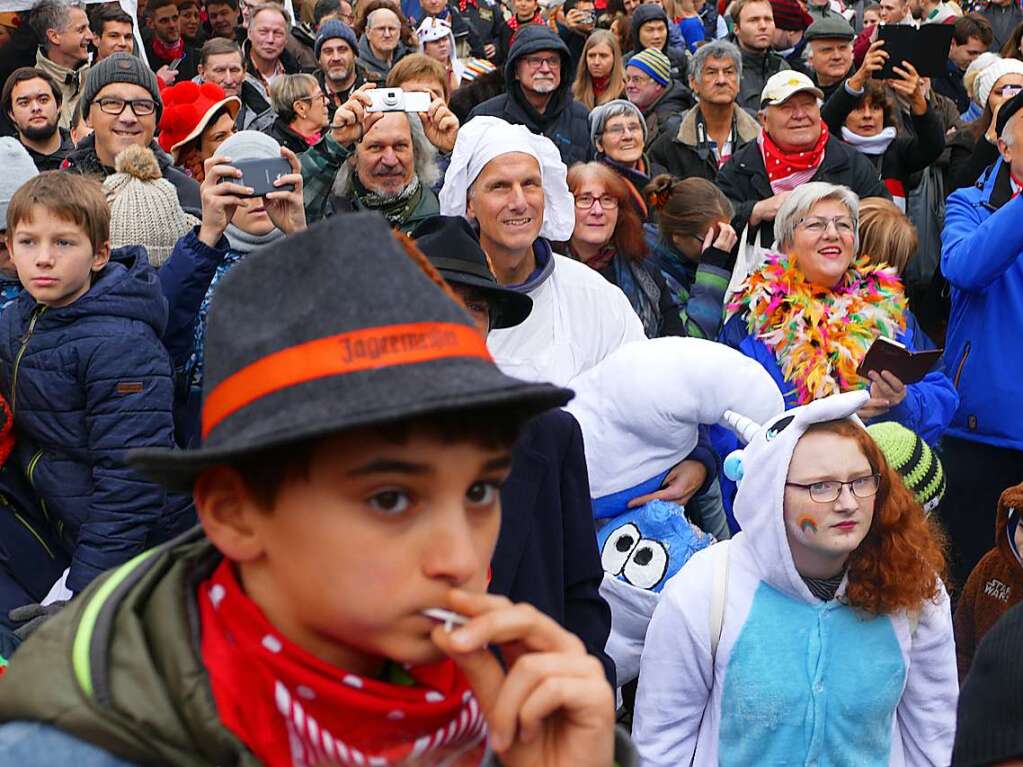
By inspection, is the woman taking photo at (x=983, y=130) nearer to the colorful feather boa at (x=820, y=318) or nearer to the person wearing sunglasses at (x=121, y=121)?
the colorful feather boa at (x=820, y=318)

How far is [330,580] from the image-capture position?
1351mm

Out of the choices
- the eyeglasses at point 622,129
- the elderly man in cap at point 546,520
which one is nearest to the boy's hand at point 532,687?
the elderly man in cap at point 546,520

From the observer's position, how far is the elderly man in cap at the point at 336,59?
7.95m

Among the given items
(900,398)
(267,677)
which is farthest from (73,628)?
(900,398)

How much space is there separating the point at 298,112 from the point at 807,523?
4.18 meters

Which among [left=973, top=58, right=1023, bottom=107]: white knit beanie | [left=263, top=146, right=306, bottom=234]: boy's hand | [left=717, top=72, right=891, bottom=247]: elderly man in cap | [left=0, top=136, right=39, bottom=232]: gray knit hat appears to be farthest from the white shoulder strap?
[left=973, top=58, right=1023, bottom=107]: white knit beanie

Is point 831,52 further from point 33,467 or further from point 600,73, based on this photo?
point 33,467

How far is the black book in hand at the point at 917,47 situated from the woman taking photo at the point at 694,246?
7.09 ft

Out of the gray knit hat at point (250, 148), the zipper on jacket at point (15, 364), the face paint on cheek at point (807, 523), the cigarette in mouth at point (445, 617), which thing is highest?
the gray knit hat at point (250, 148)

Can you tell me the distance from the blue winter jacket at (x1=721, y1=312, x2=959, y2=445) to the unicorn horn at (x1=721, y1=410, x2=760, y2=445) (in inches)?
37.9

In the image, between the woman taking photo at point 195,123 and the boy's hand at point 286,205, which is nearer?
the boy's hand at point 286,205

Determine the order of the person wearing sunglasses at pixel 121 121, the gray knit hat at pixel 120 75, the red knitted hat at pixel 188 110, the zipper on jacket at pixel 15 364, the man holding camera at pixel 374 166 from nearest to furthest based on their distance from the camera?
the zipper on jacket at pixel 15 364
the man holding camera at pixel 374 166
the person wearing sunglasses at pixel 121 121
the gray knit hat at pixel 120 75
the red knitted hat at pixel 188 110

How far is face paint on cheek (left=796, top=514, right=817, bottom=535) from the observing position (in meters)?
3.28

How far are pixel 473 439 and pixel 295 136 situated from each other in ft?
18.1
